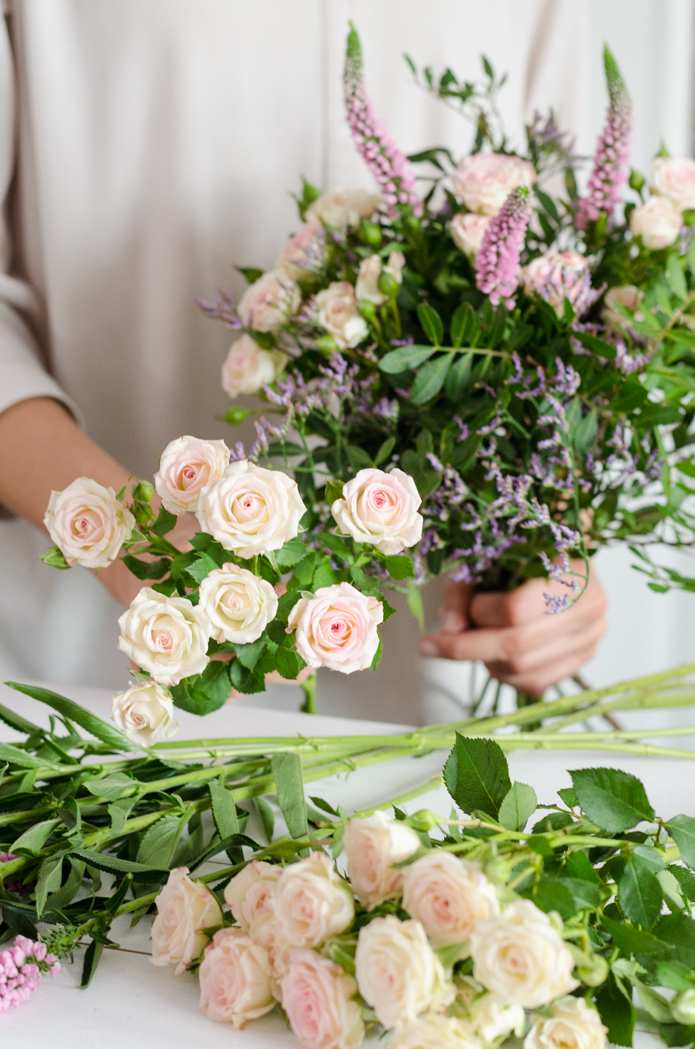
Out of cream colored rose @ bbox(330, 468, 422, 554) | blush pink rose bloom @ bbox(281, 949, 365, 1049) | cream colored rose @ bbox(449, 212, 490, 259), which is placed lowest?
blush pink rose bloom @ bbox(281, 949, 365, 1049)

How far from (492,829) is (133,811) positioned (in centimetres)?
18

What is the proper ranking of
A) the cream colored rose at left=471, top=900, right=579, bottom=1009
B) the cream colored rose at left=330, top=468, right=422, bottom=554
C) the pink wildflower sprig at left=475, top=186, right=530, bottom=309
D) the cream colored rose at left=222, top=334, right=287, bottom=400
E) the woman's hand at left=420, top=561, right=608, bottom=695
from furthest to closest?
the woman's hand at left=420, top=561, right=608, bottom=695, the cream colored rose at left=222, top=334, right=287, bottom=400, the pink wildflower sprig at left=475, top=186, right=530, bottom=309, the cream colored rose at left=330, top=468, right=422, bottom=554, the cream colored rose at left=471, top=900, right=579, bottom=1009

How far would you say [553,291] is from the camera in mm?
550

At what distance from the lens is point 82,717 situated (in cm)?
36

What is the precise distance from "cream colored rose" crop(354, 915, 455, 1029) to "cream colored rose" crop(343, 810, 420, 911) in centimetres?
2

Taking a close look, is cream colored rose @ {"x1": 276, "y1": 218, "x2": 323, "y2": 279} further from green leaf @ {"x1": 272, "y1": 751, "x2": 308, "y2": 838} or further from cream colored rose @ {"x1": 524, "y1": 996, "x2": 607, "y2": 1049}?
cream colored rose @ {"x1": 524, "y1": 996, "x2": 607, "y2": 1049}

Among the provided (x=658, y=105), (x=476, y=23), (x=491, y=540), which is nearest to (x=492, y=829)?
(x=491, y=540)

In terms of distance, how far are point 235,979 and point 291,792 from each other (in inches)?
3.2

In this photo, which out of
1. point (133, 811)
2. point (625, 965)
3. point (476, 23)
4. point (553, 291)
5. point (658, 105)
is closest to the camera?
point (625, 965)

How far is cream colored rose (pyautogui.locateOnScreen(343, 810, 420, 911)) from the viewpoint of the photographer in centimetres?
26

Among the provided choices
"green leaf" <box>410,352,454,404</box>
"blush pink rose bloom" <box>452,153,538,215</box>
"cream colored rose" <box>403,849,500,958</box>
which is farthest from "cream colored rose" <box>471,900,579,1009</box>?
"blush pink rose bloom" <box>452,153,538,215</box>

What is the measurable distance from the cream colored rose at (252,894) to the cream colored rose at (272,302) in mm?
383

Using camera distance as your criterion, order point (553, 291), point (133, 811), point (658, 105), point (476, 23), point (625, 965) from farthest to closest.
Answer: point (658, 105), point (476, 23), point (553, 291), point (133, 811), point (625, 965)

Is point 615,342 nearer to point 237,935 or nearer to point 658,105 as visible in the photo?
point 237,935
